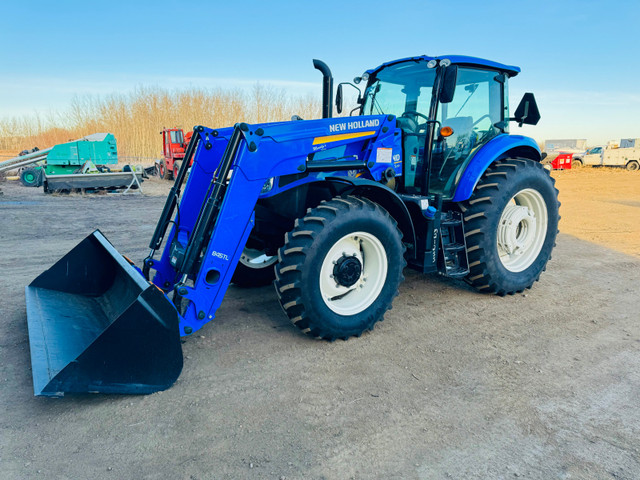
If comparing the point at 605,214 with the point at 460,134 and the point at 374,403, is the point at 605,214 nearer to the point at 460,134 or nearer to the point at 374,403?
the point at 460,134

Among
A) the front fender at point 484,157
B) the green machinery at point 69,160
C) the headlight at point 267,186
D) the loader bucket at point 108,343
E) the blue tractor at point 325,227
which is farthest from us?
the green machinery at point 69,160

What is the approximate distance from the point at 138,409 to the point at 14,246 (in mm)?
5647

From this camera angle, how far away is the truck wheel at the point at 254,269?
15.7 ft

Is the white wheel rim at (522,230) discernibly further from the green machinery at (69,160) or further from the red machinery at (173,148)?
the red machinery at (173,148)

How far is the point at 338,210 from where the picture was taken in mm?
3564

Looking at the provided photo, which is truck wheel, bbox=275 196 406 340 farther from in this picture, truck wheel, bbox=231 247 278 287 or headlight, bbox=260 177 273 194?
truck wheel, bbox=231 247 278 287

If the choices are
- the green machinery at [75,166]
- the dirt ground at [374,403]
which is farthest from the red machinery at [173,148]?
the dirt ground at [374,403]

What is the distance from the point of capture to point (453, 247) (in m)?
4.66

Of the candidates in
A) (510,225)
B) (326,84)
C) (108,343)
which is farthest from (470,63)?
(108,343)

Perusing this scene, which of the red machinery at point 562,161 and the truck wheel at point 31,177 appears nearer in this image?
the truck wheel at point 31,177

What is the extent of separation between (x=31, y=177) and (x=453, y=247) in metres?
16.9

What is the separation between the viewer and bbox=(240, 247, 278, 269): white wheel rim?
15.6ft

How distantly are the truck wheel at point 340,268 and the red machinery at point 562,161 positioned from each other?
29938 millimetres

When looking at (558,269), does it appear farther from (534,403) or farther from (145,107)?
(145,107)
